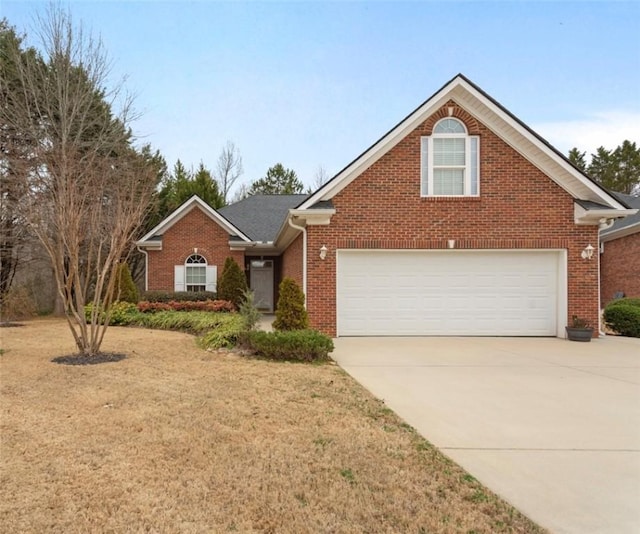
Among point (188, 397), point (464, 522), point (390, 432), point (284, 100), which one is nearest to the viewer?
point (464, 522)

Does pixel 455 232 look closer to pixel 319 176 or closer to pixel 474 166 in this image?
pixel 474 166

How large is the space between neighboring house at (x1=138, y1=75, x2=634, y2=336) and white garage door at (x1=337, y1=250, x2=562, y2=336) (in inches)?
1.0

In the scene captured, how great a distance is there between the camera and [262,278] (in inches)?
806

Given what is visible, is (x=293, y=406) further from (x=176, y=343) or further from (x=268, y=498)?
(x=176, y=343)

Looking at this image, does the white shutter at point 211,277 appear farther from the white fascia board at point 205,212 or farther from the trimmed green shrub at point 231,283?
the white fascia board at point 205,212

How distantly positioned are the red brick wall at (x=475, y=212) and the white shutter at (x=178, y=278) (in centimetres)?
874

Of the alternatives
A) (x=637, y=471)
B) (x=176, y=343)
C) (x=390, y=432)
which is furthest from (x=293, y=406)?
(x=176, y=343)

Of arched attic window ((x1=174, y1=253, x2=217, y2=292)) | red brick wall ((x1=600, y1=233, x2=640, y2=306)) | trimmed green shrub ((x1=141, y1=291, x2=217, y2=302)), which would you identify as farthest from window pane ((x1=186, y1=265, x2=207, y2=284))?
red brick wall ((x1=600, y1=233, x2=640, y2=306))

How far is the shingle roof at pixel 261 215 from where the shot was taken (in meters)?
19.2

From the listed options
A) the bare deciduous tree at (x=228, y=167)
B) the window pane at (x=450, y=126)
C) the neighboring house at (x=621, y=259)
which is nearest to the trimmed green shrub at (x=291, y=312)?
the window pane at (x=450, y=126)

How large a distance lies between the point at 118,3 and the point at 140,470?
10912mm

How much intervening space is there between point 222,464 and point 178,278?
594 inches

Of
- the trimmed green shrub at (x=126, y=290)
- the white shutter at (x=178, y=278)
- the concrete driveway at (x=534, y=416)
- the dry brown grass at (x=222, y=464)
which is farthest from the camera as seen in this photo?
the white shutter at (x=178, y=278)

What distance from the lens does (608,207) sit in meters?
11.5
